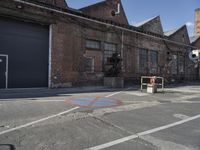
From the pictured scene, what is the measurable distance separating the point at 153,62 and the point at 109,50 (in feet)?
24.5

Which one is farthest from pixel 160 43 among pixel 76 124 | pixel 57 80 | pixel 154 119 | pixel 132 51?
pixel 76 124

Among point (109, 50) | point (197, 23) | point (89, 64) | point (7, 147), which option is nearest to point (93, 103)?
point (7, 147)

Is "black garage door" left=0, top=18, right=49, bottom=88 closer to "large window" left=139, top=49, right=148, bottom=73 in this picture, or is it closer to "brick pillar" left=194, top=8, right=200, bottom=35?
"large window" left=139, top=49, right=148, bottom=73

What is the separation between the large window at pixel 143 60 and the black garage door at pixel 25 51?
36.7 ft

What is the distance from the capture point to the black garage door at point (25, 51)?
12922mm

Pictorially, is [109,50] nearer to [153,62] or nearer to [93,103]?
[153,62]

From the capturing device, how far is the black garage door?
12922 mm

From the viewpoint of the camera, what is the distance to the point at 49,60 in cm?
1455

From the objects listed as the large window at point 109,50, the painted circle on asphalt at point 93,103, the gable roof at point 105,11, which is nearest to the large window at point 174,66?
the gable roof at point 105,11

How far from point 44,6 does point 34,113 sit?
32.4 feet

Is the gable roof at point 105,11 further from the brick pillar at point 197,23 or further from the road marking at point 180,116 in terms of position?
the brick pillar at point 197,23

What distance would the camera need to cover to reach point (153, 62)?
78.0 feet

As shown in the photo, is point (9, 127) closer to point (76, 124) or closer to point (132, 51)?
point (76, 124)

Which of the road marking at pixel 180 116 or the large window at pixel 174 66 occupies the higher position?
the large window at pixel 174 66
